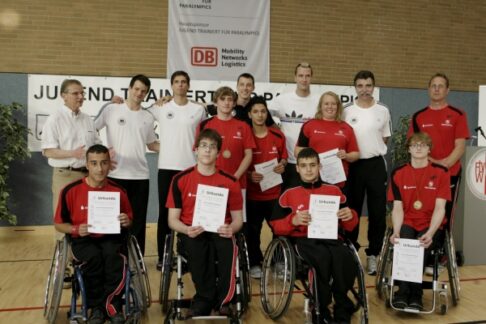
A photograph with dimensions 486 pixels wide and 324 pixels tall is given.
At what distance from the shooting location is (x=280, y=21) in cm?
647

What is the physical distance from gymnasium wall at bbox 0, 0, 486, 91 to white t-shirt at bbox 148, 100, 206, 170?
246 cm

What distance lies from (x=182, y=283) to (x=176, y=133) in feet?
4.80

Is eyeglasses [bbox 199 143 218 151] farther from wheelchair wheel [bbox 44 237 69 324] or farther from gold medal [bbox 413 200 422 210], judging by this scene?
gold medal [bbox 413 200 422 210]

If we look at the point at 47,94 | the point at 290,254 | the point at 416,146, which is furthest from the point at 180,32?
the point at 290,254

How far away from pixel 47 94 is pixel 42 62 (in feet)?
1.30

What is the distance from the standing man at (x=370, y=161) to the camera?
3.93 m

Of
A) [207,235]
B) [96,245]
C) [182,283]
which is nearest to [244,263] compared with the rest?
[207,235]

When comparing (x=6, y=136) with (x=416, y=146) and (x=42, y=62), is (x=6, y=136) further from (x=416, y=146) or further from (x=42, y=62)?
(x=416, y=146)

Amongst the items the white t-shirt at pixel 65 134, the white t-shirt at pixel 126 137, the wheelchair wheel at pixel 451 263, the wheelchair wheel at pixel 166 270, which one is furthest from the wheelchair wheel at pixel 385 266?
the white t-shirt at pixel 65 134

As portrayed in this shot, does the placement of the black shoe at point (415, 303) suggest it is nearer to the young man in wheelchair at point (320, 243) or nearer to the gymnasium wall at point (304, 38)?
the young man in wheelchair at point (320, 243)

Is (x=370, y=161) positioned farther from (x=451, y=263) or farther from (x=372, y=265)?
(x=451, y=263)

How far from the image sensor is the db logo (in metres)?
6.21

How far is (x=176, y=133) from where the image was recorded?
3.85 m

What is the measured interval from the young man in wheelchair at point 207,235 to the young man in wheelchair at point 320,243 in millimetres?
312
